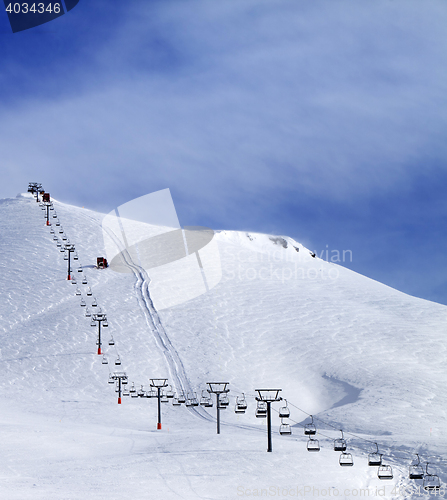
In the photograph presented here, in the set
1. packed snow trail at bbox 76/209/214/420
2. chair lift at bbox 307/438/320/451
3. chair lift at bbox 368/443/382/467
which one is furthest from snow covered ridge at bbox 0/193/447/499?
chair lift at bbox 307/438/320/451

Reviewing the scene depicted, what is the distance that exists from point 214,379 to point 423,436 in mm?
13900

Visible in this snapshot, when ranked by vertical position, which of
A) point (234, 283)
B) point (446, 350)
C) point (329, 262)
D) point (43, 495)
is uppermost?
point (329, 262)

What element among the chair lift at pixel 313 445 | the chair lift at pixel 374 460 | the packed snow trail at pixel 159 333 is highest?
the packed snow trail at pixel 159 333

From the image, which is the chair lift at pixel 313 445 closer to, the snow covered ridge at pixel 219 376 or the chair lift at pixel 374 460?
the snow covered ridge at pixel 219 376

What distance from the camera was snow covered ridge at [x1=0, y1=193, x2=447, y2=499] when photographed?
17391 millimetres

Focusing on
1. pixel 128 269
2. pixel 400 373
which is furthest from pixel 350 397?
pixel 128 269

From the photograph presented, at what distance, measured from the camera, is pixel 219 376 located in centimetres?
3466

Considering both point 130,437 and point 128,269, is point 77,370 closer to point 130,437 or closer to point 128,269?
point 130,437

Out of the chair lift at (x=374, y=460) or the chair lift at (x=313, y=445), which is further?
the chair lift at (x=313, y=445)

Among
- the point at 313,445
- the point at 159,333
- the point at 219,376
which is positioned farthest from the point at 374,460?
the point at 159,333

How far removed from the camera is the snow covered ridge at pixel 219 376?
57.1ft

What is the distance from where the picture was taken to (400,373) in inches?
1298

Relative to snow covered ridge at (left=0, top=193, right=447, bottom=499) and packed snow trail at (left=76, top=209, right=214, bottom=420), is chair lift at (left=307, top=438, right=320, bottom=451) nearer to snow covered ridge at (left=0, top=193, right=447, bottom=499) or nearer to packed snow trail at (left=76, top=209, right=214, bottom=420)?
snow covered ridge at (left=0, top=193, right=447, bottom=499)

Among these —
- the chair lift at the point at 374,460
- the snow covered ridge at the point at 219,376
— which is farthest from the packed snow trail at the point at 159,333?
the chair lift at the point at 374,460
